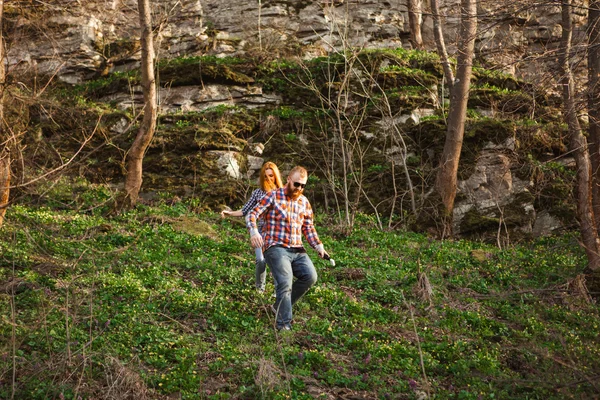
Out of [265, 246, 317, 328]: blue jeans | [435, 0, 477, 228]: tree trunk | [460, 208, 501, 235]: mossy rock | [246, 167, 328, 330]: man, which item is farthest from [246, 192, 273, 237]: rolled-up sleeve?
[460, 208, 501, 235]: mossy rock

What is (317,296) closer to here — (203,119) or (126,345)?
(126,345)

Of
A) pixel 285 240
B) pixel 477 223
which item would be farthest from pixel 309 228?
pixel 477 223

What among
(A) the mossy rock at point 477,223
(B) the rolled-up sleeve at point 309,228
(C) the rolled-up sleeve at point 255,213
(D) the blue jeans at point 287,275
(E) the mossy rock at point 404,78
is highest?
(E) the mossy rock at point 404,78

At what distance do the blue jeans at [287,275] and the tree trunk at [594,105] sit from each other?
16.2ft

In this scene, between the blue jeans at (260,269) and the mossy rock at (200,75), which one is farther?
the mossy rock at (200,75)

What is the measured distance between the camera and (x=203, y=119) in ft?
57.5

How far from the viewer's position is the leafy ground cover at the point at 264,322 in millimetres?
5992

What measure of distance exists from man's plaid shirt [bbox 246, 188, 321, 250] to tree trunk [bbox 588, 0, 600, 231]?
473 cm

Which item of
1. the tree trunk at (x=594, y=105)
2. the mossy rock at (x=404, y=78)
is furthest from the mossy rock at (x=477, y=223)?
the mossy rock at (x=404, y=78)

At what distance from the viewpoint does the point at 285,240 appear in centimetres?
764

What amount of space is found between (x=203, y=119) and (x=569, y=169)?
10739 mm

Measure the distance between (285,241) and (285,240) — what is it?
0.01 m

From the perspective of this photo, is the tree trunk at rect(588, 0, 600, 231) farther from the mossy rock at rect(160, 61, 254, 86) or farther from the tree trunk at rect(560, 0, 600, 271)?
the mossy rock at rect(160, 61, 254, 86)

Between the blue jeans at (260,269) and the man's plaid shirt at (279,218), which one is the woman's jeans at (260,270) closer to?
the blue jeans at (260,269)
